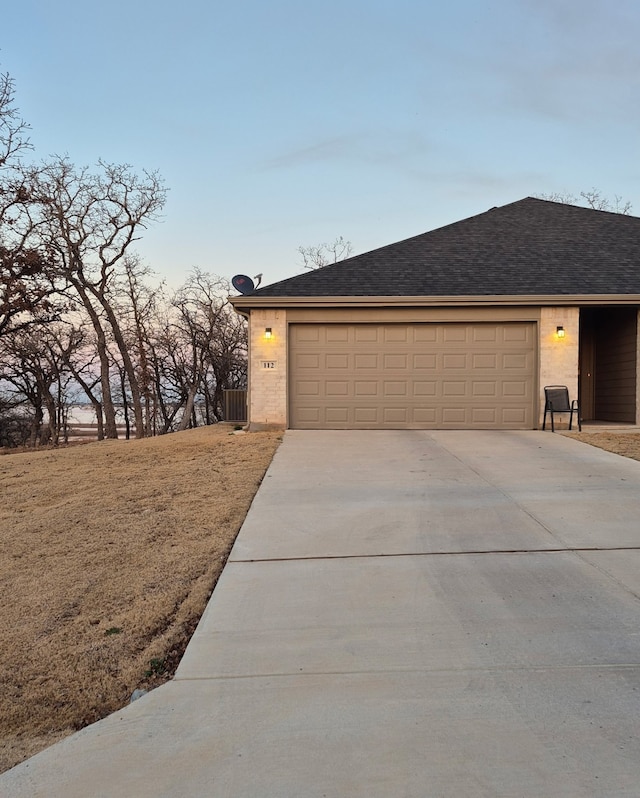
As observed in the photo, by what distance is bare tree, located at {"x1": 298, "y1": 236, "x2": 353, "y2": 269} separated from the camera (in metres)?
32.8

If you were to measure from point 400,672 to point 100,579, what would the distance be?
241 cm

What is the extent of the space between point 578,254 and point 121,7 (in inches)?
452

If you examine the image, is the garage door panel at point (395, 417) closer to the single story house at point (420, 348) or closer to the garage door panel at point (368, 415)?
the single story house at point (420, 348)

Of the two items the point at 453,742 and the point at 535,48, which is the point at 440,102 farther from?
the point at 453,742

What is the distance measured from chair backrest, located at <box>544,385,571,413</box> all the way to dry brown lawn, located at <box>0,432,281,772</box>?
640cm

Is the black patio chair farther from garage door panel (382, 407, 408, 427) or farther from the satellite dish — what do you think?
the satellite dish

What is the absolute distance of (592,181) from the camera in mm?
30781

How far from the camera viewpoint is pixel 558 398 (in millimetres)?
11438

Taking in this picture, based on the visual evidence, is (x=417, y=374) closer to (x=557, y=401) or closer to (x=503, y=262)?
(x=557, y=401)

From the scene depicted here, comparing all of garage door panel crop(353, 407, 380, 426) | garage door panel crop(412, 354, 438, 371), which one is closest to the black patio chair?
garage door panel crop(412, 354, 438, 371)

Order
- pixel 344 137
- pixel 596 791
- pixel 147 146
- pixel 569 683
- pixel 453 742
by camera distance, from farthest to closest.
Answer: pixel 344 137, pixel 147 146, pixel 569 683, pixel 453 742, pixel 596 791

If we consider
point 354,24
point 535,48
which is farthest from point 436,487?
point 535,48

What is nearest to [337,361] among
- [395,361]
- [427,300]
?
[395,361]

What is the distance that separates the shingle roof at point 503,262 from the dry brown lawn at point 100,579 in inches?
217
